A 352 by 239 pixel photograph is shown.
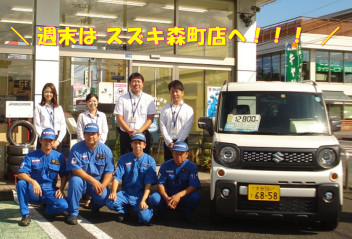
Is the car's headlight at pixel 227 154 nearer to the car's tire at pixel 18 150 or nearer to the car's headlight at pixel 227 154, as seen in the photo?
the car's headlight at pixel 227 154

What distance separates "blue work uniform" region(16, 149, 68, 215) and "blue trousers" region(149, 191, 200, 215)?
3.69 feet

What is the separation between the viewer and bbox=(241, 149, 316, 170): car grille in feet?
15.4

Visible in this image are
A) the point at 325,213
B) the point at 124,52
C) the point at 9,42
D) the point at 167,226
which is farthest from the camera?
the point at 124,52

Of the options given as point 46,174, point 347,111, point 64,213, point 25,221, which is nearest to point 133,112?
point 46,174

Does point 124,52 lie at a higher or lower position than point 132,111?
higher

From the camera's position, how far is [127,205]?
211 inches

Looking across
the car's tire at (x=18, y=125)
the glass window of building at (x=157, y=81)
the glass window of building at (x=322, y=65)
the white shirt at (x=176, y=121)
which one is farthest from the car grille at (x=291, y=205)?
the glass window of building at (x=322, y=65)

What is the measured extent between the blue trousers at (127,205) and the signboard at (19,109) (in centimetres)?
340

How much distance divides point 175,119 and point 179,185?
1.21 metres

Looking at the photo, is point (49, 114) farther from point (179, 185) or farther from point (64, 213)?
point (179, 185)

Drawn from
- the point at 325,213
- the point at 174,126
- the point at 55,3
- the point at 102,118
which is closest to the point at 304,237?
the point at 325,213

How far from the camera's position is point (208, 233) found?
→ 16.0 ft

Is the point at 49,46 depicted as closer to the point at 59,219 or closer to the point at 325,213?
the point at 59,219

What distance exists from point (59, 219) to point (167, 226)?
1.45 metres
